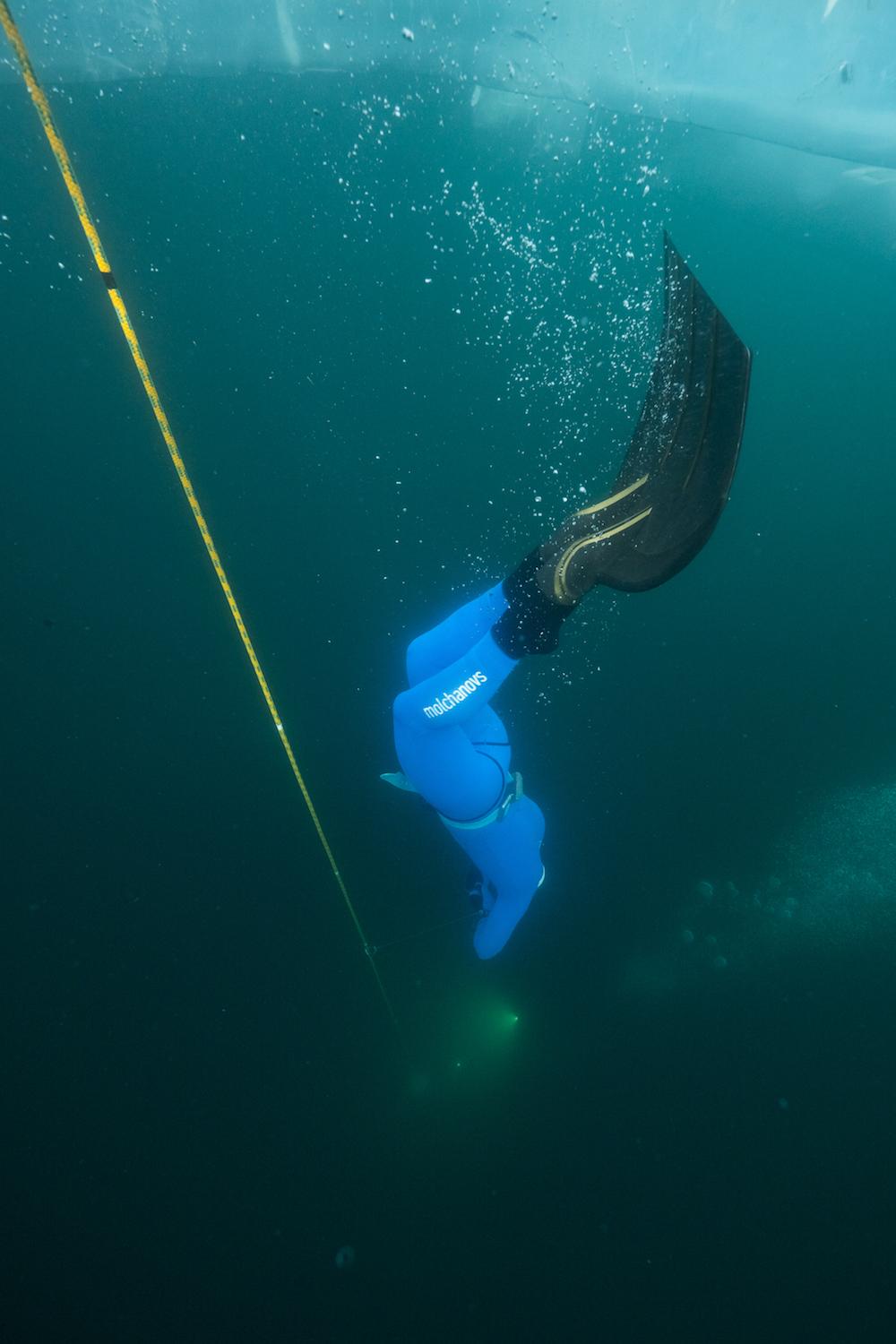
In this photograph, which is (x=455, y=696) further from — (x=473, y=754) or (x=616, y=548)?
(x=616, y=548)

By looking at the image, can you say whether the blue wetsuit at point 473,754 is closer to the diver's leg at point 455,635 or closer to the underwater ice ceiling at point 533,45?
the diver's leg at point 455,635

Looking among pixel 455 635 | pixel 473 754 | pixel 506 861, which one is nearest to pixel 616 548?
pixel 455 635

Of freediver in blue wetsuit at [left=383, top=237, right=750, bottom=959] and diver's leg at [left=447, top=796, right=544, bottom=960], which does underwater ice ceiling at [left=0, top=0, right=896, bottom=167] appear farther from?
diver's leg at [left=447, top=796, right=544, bottom=960]

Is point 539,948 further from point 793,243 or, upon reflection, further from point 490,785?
point 793,243

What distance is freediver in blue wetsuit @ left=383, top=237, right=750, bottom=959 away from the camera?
1882 mm

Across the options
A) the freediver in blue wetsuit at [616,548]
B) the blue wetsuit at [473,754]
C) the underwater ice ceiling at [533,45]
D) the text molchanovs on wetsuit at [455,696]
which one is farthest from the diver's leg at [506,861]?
the underwater ice ceiling at [533,45]

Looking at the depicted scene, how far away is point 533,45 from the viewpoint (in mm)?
3529

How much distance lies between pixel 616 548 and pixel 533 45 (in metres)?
3.73

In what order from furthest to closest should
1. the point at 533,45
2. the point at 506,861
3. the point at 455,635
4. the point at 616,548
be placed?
the point at 533,45, the point at 506,861, the point at 455,635, the point at 616,548

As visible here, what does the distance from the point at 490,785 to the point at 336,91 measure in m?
4.66

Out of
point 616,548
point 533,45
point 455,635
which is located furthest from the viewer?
point 533,45

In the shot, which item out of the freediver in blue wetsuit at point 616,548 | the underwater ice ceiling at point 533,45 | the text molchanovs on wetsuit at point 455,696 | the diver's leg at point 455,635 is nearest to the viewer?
the freediver in blue wetsuit at point 616,548

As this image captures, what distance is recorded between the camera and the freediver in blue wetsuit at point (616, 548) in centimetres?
188

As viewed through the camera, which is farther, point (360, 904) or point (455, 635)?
point (360, 904)
